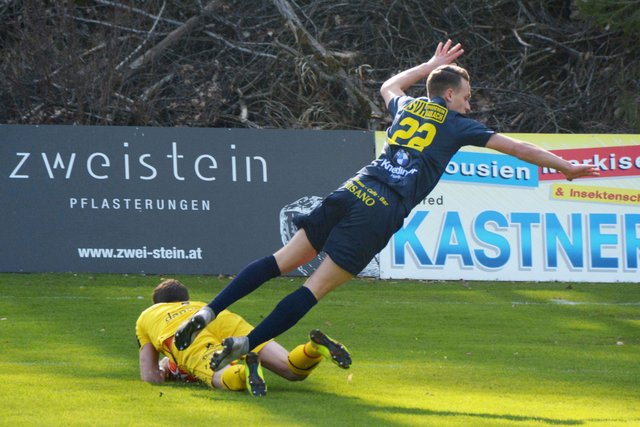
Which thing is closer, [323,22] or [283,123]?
[283,123]

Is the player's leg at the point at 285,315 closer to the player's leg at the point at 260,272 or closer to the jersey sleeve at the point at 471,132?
the player's leg at the point at 260,272

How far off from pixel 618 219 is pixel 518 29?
7397 mm

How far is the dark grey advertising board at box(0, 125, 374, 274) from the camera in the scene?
14.7m

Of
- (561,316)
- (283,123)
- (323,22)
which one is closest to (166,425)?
(561,316)

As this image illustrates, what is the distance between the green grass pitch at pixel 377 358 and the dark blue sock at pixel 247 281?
580 millimetres

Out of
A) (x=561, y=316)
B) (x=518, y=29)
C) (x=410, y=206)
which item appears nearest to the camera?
(x=410, y=206)

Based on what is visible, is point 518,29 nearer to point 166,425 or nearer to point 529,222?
point 529,222

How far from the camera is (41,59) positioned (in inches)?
745

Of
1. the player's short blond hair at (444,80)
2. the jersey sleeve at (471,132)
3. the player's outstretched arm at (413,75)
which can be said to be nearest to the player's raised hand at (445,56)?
the player's outstretched arm at (413,75)

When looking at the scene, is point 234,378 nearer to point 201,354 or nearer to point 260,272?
point 201,354

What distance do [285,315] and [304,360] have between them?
0.60 metres

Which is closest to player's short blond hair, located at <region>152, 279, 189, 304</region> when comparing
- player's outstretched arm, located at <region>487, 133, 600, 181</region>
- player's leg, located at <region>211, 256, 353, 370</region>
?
player's leg, located at <region>211, 256, 353, 370</region>

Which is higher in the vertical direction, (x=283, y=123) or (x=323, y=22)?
(x=323, y=22)

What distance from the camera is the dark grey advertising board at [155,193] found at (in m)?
14.7
